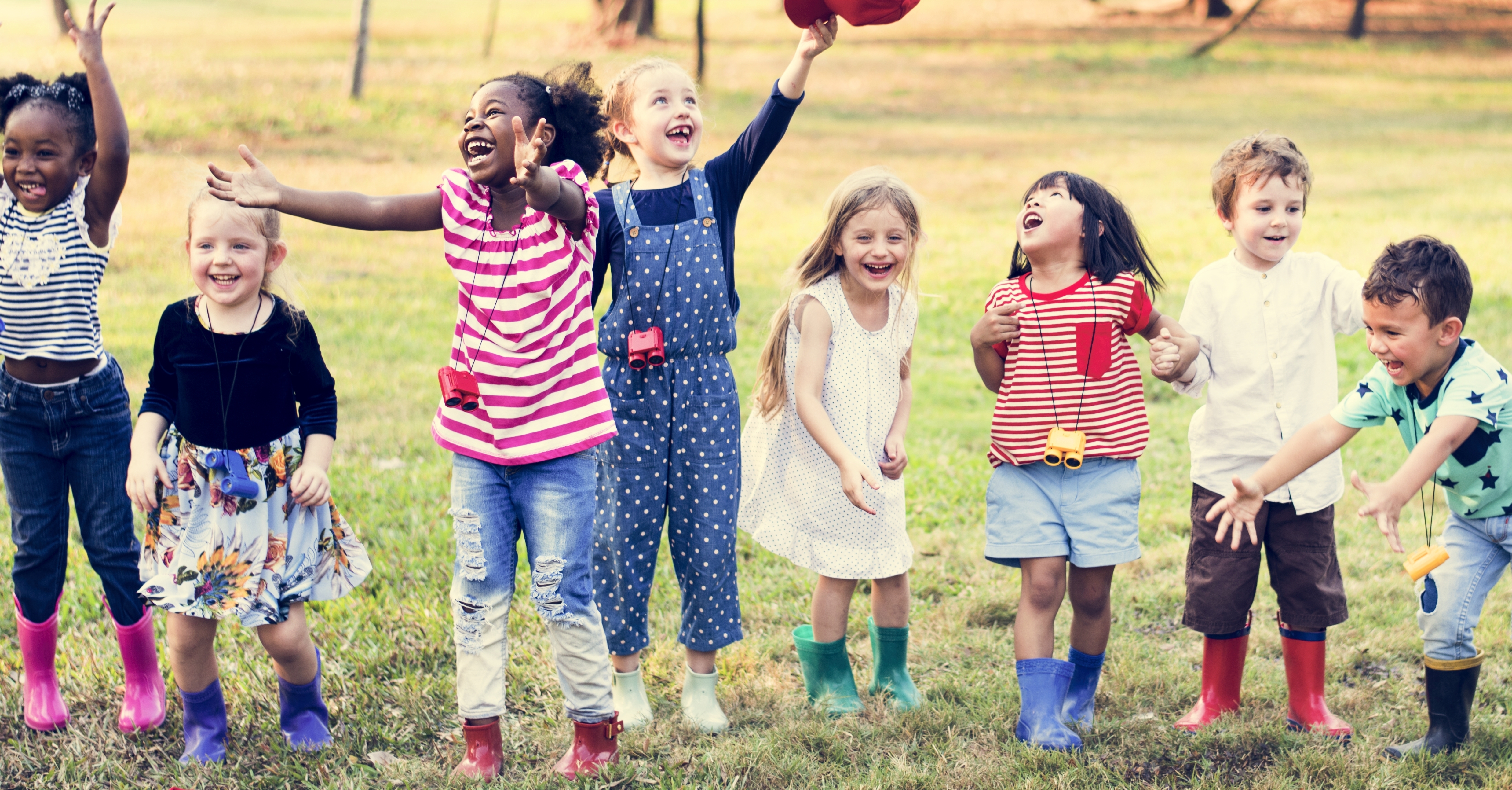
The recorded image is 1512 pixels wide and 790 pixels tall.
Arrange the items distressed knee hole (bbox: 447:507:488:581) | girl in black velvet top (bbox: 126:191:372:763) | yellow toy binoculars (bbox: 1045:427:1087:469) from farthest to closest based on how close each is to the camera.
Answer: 1. yellow toy binoculars (bbox: 1045:427:1087:469)
2. girl in black velvet top (bbox: 126:191:372:763)
3. distressed knee hole (bbox: 447:507:488:581)

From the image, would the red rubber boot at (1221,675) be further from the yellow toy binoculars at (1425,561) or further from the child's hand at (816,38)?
the child's hand at (816,38)

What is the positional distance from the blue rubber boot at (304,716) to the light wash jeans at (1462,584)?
120 inches

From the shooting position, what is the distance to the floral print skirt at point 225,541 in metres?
3.48

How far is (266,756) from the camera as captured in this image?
371cm

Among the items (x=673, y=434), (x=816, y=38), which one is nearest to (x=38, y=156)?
(x=673, y=434)

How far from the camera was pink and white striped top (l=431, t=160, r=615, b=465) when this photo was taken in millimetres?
3352

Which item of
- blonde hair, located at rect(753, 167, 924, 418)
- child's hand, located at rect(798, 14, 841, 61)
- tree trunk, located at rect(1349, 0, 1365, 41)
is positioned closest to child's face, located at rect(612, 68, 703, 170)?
child's hand, located at rect(798, 14, 841, 61)

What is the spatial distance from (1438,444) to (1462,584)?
0.50 m

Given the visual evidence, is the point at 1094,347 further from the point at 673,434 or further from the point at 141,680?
the point at 141,680

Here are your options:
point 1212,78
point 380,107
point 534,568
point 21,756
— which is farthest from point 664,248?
point 1212,78

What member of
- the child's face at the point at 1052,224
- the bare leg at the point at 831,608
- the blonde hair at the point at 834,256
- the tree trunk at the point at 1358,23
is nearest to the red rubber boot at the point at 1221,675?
the bare leg at the point at 831,608

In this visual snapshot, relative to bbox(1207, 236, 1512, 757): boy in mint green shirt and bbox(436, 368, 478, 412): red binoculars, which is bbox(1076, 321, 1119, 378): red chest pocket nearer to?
bbox(1207, 236, 1512, 757): boy in mint green shirt

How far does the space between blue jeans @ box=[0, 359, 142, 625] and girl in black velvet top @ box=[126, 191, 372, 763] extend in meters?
0.31

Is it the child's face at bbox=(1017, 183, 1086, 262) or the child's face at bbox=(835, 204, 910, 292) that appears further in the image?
the child's face at bbox=(835, 204, 910, 292)
